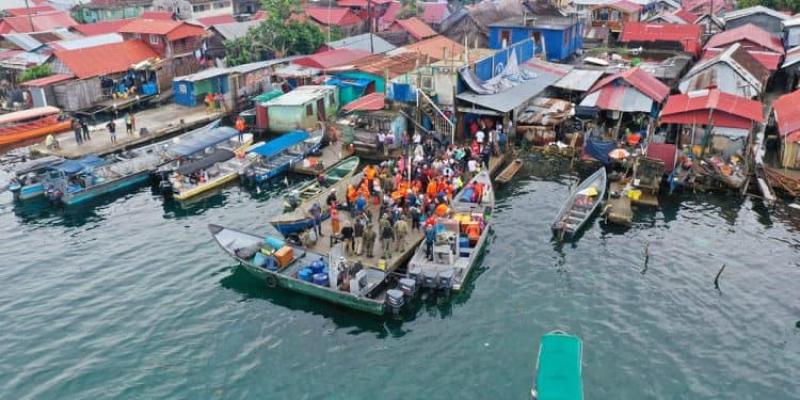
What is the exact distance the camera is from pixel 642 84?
42.7 meters

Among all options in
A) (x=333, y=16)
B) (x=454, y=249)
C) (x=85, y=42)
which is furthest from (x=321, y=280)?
(x=333, y=16)

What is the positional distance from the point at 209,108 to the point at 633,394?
42222 millimetres

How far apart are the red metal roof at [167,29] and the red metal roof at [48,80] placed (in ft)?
31.6

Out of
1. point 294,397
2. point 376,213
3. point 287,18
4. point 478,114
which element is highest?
point 287,18

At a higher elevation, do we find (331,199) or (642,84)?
(642,84)

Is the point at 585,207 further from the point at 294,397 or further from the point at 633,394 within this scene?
the point at 294,397

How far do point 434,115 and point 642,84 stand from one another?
1544 cm

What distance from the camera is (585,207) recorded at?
103ft

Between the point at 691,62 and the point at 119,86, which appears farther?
the point at 691,62

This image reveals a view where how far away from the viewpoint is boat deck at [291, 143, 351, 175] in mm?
38906

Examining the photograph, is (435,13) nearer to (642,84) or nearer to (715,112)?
(642,84)

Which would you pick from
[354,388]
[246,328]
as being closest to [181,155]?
[246,328]

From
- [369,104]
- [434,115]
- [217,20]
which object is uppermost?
[217,20]

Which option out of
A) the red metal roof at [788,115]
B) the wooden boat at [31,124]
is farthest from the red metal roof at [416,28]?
the red metal roof at [788,115]
